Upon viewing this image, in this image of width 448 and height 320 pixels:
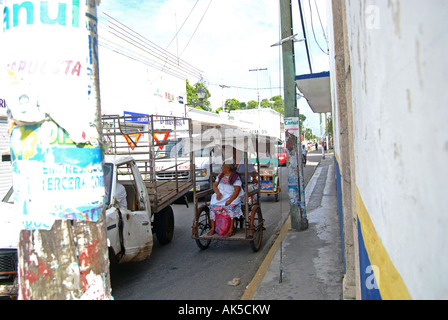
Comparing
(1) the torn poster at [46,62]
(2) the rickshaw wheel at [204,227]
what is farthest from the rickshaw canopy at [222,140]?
(1) the torn poster at [46,62]

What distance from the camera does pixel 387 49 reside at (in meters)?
1.19

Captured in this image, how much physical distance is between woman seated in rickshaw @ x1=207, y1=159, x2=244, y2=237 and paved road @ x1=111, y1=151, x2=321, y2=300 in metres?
0.53

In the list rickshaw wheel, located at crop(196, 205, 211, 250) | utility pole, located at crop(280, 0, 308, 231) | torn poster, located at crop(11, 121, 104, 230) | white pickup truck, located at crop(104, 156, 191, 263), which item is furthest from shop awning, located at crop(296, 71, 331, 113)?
torn poster, located at crop(11, 121, 104, 230)

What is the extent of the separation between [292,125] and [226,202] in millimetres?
2287

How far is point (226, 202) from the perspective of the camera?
23.1ft

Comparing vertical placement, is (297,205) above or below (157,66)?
below

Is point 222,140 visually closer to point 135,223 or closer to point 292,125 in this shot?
point 292,125

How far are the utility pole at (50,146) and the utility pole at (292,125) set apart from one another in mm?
6418

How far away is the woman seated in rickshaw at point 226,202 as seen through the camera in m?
7.04

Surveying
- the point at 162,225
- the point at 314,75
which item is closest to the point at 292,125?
the point at 314,75

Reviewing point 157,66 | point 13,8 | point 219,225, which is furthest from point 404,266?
point 157,66

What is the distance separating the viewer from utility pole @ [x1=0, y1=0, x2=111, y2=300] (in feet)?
6.05
